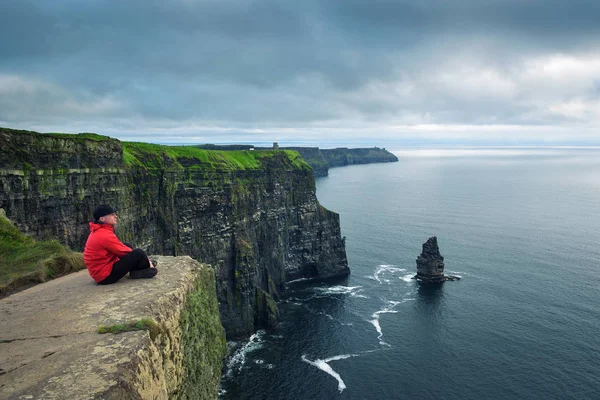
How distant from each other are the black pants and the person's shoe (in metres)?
0.13

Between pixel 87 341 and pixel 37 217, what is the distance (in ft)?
113

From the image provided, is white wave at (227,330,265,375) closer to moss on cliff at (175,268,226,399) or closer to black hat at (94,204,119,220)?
moss on cliff at (175,268,226,399)

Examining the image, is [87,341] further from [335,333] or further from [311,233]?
[311,233]

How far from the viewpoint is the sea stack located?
8862cm

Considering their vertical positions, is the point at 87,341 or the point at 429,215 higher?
the point at 87,341

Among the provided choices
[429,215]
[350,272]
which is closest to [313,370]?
[350,272]

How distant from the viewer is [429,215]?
15100 centimetres

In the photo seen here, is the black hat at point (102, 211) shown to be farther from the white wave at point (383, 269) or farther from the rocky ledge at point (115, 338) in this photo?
the white wave at point (383, 269)

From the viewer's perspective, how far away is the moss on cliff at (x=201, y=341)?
10.4 metres

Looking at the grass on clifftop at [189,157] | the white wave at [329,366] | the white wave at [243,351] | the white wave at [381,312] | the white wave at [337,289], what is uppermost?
the grass on clifftop at [189,157]

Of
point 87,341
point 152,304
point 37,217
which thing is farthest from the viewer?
point 37,217

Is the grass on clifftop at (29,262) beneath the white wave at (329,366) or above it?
above

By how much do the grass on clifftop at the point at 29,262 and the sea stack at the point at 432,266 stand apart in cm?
8146

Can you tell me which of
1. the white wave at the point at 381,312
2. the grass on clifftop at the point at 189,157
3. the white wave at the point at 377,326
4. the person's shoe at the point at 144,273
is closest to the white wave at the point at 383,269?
the white wave at the point at 381,312
